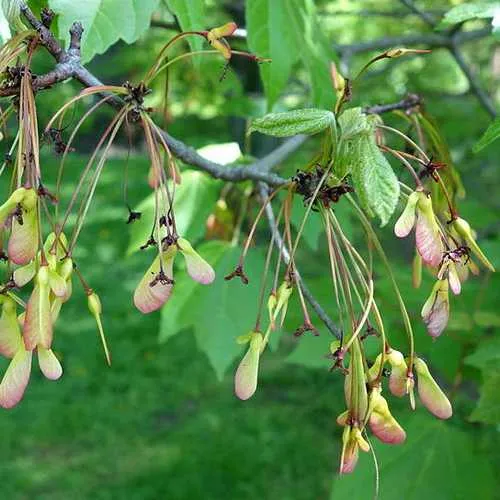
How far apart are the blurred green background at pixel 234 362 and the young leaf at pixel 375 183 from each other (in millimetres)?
549

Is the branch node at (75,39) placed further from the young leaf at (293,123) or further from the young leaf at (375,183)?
the young leaf at (375,183)

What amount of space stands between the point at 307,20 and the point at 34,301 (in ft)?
3.48

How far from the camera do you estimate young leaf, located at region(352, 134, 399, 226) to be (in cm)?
91

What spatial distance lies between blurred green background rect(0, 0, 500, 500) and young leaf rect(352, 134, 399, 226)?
0.55m

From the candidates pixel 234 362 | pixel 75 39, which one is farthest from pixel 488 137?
pixel 234 362

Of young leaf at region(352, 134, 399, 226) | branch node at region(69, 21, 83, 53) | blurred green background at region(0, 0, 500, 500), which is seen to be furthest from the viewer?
blurred green background at region(0, 0, 500, 500)

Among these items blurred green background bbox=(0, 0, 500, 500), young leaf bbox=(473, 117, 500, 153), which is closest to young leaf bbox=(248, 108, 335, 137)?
young leaf bbox=(473, 117, 500, 153)

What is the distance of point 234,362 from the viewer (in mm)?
4234

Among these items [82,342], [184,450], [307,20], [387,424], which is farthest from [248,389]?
[82,342]

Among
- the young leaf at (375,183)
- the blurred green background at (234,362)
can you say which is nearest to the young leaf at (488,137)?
the young leaf at (375,183)

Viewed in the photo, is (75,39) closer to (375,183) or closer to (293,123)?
(293,123)

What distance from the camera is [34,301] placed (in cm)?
90

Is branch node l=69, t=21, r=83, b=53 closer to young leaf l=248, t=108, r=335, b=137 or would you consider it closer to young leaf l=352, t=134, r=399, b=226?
young leaf l=248, t=108, r=335, b=137

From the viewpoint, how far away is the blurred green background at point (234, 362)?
76.1 inches
